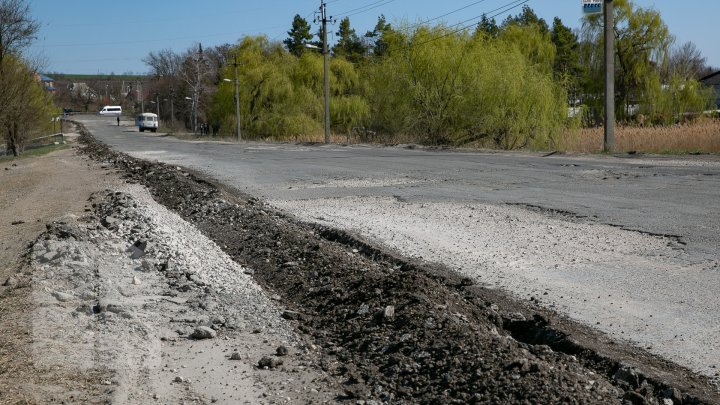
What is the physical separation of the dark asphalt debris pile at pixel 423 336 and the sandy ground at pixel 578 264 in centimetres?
44

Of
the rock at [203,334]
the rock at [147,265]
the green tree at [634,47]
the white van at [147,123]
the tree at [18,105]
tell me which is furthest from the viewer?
the white van at [147,123]

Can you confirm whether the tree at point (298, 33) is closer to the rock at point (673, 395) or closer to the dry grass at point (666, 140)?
the dry grass at point (666, 140)

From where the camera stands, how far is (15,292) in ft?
25.9

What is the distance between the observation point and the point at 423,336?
5863 millimetres

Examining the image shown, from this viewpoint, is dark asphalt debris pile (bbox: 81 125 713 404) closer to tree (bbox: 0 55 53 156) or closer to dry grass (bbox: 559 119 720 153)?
dry grass (bbox: 559 119 720 153)

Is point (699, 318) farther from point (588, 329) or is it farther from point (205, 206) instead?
point (205, 206)

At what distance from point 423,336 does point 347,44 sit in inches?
3798

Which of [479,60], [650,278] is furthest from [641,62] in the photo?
[650,278]

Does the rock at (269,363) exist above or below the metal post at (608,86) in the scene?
below

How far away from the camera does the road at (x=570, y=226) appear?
21.1 ft

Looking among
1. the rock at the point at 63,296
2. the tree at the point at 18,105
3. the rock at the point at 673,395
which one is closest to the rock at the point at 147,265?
the rock at the point at 63,296

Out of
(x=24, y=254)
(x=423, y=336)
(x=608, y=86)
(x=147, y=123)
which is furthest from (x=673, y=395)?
(x=147, y=123)

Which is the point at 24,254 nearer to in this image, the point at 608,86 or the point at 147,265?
the point at 147,265

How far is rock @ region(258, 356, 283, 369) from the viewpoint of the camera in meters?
5.59
